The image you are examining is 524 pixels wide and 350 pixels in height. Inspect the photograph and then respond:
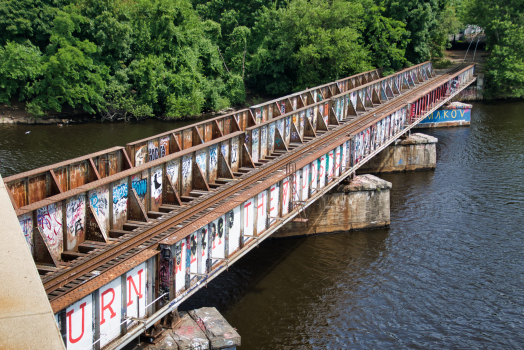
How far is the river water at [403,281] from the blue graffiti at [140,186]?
197 inches

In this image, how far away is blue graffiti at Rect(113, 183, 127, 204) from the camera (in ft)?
63.7

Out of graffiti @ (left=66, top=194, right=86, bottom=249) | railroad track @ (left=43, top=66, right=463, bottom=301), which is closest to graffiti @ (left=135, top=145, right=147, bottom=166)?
railroad track @ (left=43, top=66, right=463, bottom=301)

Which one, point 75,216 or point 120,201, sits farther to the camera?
point 120,201

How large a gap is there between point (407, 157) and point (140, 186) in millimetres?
27279

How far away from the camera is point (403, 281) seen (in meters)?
24.5

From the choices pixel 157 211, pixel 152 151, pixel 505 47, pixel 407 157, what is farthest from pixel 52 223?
pixel 505 47

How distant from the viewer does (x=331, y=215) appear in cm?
3006

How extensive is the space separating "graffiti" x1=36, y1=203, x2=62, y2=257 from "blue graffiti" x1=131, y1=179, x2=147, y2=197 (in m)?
3.54

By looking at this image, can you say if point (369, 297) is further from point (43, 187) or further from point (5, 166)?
point (5, 166)

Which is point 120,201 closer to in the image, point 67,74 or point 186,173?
point 186,173

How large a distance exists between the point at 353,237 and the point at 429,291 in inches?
273

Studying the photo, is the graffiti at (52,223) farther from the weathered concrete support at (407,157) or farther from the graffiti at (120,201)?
the weathered concrete support at (407,157)

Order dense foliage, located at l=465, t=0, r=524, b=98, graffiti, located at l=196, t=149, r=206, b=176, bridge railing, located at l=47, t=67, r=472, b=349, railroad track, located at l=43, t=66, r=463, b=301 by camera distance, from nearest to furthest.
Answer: bridge railing, located at l=47, t=67, r=472, b=349, railroad track, located at l=43, t=66, r=463, b=301, graffiti, located at l=196, t=149, r=206, b=176, dense foliage, located at l=465, t=0, r=524, b=98

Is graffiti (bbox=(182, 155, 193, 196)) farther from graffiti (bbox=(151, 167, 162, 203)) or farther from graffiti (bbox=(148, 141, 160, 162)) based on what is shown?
graffiti (bbox=(148, 141, 160, 162))
